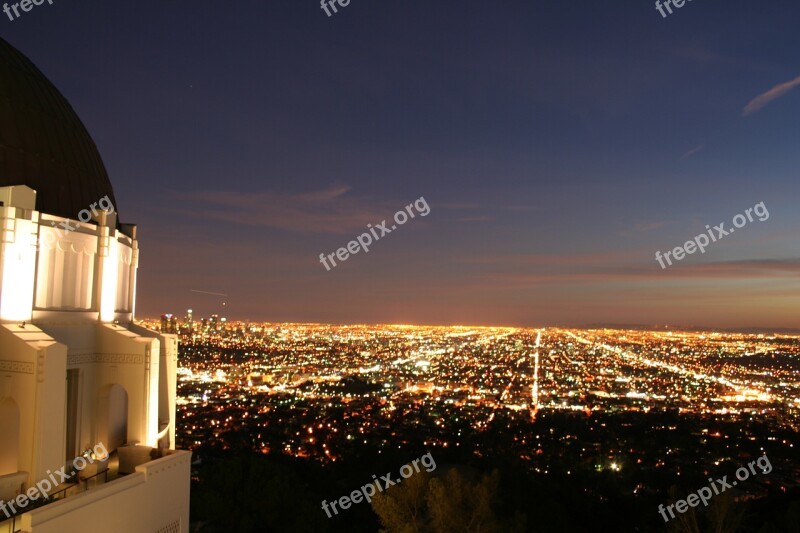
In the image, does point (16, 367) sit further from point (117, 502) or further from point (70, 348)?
point (117, 502)

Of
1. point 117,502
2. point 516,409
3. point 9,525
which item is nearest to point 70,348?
point 117,502

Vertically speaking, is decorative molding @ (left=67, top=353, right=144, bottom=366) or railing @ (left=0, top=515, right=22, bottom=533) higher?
decorative molding @ (left=67, top=353, right=144, bottom=366)

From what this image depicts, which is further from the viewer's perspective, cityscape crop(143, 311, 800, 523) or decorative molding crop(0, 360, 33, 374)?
cityscape crop(143, 311, 800, 523)

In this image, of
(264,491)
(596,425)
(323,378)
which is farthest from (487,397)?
(264,491)

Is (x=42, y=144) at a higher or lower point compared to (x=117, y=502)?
higher

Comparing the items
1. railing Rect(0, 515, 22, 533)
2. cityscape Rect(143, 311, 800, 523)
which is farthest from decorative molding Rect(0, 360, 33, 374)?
cityscape Rect(143, 311, 800, 523)

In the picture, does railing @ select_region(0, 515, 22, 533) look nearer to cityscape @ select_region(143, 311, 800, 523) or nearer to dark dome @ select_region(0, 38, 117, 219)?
dark dome @ select_region(0, 38, 117, 219)

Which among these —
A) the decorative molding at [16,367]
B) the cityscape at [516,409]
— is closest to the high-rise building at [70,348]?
the decorative molding at [16,367]
